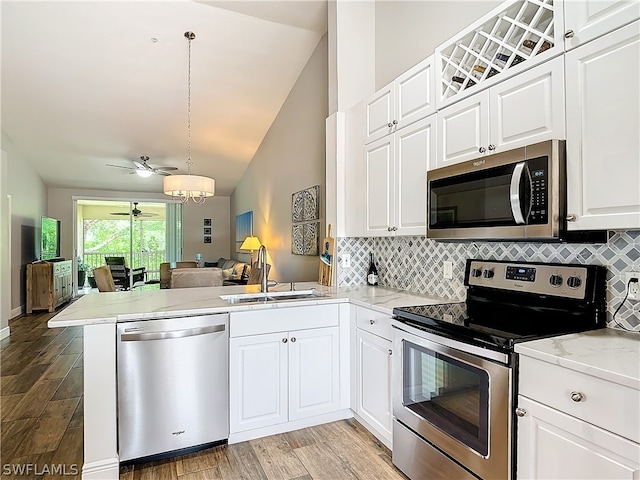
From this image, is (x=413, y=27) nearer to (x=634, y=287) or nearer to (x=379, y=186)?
(x=379, y=186)

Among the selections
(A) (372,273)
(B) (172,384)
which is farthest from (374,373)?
(B) (172,384)

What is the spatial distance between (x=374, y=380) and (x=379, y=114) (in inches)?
71.3

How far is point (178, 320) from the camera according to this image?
7.08 feet

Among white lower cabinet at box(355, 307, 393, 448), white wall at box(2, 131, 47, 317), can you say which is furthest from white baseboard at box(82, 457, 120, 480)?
white wall at box(2, 131, 47, 317)

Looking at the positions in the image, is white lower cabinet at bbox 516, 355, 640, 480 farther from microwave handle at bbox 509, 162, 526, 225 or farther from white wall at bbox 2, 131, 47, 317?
white wall at bbox 2, 131, 47, 317

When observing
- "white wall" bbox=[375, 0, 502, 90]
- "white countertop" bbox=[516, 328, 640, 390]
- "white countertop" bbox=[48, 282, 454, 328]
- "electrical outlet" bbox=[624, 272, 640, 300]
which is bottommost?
"white countertop" bbox=[48, 282, 454, 328]

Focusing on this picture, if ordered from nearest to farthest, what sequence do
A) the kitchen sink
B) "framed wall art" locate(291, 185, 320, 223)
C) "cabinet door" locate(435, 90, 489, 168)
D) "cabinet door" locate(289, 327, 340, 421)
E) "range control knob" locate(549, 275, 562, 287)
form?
"range control knob" locate(549, 275, 562, 287), "cabinet door" locate(435, 90, 489, 168), "cabinet door" locate(289, 327, 340, 421), the kitchen sink, "framed wall art" locate(291, 185, 320, 223)

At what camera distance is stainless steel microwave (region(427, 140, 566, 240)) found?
1532 millimetres

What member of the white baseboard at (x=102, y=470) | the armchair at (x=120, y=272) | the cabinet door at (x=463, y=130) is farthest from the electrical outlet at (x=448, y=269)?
the armchair at (x=120, y=272)

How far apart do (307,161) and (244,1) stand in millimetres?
1803

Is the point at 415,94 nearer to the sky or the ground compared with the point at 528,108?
nearer to the sky

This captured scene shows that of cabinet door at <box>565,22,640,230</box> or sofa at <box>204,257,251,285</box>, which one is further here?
sofa at <box>204,257,251,285</box>

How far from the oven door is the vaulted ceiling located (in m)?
3.37
